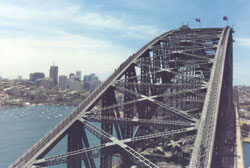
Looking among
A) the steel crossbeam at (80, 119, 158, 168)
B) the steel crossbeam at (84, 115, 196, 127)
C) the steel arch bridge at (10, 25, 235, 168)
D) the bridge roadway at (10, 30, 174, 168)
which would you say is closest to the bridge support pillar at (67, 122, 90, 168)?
the steel arch bridge at (10, 25, 235, 168)

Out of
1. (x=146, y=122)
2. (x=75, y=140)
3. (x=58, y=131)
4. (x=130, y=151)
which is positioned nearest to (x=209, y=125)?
(x=146, y=122)

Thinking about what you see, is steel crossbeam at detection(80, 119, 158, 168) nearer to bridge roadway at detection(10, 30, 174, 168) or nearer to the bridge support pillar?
the bridge support pillar

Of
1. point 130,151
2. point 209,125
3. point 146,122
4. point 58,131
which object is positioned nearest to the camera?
point 209,125

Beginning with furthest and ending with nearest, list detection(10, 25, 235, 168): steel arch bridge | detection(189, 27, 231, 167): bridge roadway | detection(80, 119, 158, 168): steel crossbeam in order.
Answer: detection(10, 25, 235, 168): steel arch bridge, detection(80, 119, 158, 168): steel crossbeam, detection(189, 27, 231, 167): bridge roadway

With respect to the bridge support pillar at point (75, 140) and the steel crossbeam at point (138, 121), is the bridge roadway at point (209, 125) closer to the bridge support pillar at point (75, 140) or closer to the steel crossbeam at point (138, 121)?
the steel crossbeam at point (138, 121)

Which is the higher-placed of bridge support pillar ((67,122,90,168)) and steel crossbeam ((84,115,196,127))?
steel crossbeam ((84,115,196,127))

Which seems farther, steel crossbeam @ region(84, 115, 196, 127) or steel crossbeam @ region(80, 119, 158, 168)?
steel crossbeam @ region(84, 115, 196, 127)

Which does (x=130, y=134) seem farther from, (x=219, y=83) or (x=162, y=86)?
(x=219, y=83)

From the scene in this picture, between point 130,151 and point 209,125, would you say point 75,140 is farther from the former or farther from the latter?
point 209,125

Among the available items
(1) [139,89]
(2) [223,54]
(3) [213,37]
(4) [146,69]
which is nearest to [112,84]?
(1) [139,89]
